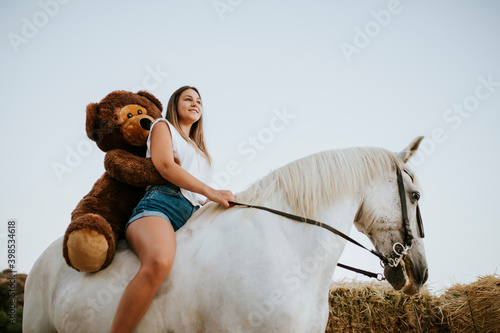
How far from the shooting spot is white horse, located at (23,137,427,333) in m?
1.98

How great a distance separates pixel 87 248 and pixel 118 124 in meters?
1.12

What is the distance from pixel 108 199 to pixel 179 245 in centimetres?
75

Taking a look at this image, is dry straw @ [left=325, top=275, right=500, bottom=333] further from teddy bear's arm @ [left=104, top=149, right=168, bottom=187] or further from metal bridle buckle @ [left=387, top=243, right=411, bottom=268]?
teddy bear's arm @ [left=104, top=149, right=168, bottom=187]

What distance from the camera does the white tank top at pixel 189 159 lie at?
2600mm

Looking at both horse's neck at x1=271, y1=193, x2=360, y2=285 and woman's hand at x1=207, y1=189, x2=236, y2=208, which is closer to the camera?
horse's neck at x1=271, y1=193, x2=360, y2=285

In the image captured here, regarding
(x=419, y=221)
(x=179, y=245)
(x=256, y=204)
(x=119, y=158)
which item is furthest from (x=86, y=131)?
(x=419, y=221)

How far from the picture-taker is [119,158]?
2.49 meters

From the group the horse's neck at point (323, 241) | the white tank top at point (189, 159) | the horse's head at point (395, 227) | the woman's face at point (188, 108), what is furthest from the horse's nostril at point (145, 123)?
the horse's head at point (395, 227)

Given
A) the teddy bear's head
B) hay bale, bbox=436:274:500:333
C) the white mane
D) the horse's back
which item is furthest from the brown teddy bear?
hay bale, bbox=436:274:500:333

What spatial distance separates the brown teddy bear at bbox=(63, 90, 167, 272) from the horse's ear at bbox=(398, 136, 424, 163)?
2010 millimetres

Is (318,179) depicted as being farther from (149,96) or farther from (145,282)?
(149,96)

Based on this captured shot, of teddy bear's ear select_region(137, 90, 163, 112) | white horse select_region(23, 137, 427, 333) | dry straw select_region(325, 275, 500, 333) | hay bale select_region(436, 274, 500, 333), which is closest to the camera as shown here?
white horse select_region(23, 137, 427, 333)

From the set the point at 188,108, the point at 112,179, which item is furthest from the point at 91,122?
the point at 188,108

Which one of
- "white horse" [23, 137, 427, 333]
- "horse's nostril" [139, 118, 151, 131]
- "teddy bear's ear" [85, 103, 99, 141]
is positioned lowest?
"white horse" [23, 137, 427, 333]
